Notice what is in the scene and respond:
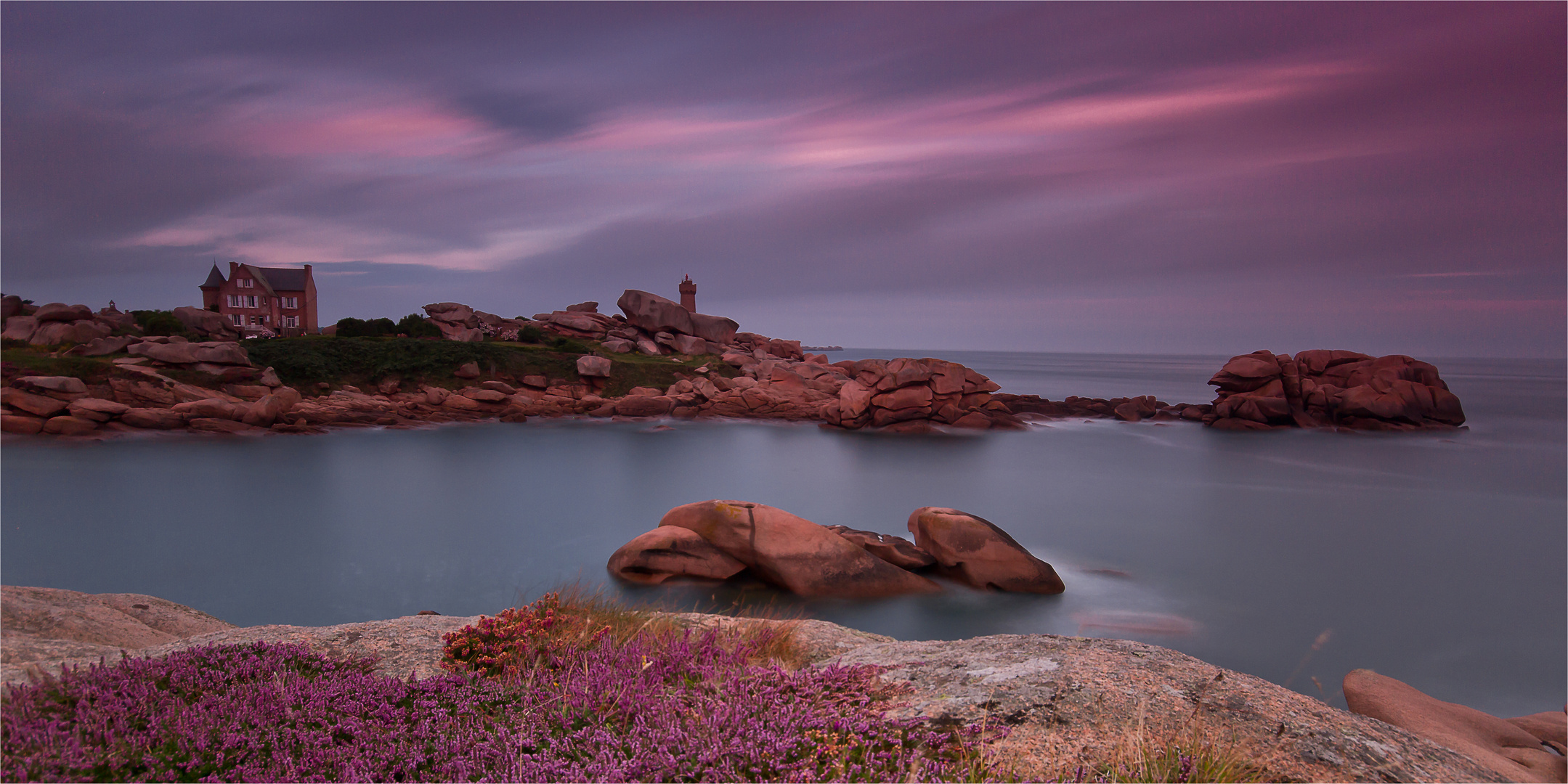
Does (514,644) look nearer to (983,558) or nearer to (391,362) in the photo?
(983,558)

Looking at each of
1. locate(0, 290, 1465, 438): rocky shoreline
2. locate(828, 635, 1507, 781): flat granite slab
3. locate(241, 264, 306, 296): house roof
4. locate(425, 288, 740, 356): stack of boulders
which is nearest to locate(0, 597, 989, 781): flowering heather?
locate(828, 635, 1507, 781): flat granite slab

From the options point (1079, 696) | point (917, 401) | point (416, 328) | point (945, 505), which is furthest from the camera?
point (416, 328)

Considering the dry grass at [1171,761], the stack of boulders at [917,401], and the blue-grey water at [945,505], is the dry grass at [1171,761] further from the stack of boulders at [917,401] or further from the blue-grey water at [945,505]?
the stack of boulders at [917,401]

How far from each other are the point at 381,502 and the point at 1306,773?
1076 inches

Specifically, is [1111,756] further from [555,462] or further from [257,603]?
[555,462]

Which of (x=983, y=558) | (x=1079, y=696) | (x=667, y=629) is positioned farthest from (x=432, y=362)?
(x=1079, y=696)

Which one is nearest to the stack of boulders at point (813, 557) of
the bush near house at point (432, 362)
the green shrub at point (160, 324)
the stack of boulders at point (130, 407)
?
the stack of boulders at point (130, 407)

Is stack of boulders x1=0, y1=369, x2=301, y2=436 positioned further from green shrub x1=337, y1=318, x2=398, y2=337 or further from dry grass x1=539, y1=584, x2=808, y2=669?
dry grass x1=539, y1=584, x2=808, y2=669

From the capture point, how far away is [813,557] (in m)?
13.3

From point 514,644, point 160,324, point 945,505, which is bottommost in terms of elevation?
point 945,505

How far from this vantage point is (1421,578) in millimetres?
17078

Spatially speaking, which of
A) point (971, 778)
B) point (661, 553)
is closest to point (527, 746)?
point (971, 778)

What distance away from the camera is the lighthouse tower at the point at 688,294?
70.8 meters

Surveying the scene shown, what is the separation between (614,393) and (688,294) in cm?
2383
